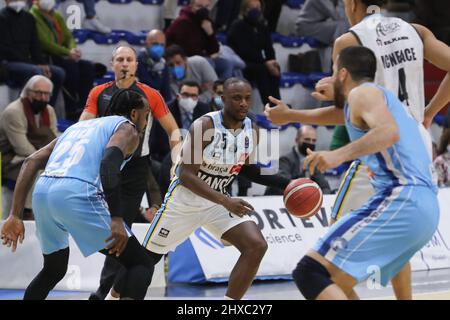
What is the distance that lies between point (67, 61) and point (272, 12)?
13.8 ft

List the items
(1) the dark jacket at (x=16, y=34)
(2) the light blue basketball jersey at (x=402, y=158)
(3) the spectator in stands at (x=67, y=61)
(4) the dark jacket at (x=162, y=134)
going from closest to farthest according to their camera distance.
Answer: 1. (2) the light blue basketball jersey at (x=402, y=158)
2. (4) the dark jacket at (x=162, y=134)
3. (1) the dark jacket at (x=16, y=34)
4. (3) the spectator in stands at (x=67, y=61)

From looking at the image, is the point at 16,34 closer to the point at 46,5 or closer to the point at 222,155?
the point at 46,5

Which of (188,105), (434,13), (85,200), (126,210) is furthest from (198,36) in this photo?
(85,200)

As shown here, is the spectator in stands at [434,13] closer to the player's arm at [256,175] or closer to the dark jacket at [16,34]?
the dark jacket at [16,34]

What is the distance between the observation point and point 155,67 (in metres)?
10.5

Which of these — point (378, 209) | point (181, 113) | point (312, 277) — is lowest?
point (181, 113)

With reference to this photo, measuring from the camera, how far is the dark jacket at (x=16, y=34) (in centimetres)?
1031

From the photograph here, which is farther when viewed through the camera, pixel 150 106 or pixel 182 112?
pixel 182 112

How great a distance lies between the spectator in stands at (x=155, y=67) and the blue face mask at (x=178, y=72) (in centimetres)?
19

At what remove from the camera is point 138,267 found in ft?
17.3

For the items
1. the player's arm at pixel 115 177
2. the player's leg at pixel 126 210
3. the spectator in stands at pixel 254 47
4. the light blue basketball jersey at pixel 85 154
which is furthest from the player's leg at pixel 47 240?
the spectator in stands at pixel 254 47

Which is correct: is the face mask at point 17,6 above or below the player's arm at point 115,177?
below

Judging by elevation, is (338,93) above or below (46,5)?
above

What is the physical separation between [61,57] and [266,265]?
4042 mm
